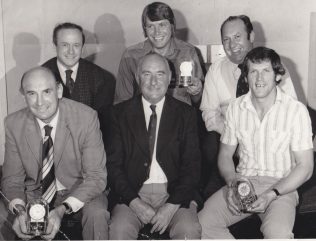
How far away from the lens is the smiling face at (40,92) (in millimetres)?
2402

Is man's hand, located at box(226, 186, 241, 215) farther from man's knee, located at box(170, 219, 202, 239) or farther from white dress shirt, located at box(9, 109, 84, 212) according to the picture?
white dress shirt, located at box(9, 109, 84, 212)

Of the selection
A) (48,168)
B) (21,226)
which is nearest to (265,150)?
(48,168)

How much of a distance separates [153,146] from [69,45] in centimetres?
98

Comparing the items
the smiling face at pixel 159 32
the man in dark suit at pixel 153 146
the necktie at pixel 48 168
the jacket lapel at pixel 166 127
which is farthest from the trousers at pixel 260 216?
the smiling face at pixel 159 32

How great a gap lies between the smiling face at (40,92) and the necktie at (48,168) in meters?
0.12

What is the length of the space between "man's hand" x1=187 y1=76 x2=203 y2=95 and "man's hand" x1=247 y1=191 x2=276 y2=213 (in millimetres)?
990

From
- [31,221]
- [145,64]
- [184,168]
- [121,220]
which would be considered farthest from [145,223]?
[145,64]

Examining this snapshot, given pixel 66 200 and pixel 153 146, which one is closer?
pixel 66 200

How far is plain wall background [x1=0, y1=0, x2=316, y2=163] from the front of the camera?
154 inches

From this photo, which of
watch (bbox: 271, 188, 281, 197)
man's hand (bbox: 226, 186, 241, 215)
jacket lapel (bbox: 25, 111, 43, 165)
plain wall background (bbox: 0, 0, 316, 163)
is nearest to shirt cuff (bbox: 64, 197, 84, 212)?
jacket lapel (bbox: 25, 111, 43, 165)

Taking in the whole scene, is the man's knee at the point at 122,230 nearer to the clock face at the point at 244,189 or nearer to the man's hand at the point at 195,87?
the clock face at the point at 244,189

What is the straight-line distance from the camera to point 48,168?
2.54 metres

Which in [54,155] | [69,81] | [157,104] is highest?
[69,81]

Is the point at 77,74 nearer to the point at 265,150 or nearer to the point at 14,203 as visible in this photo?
the point at 14,203
